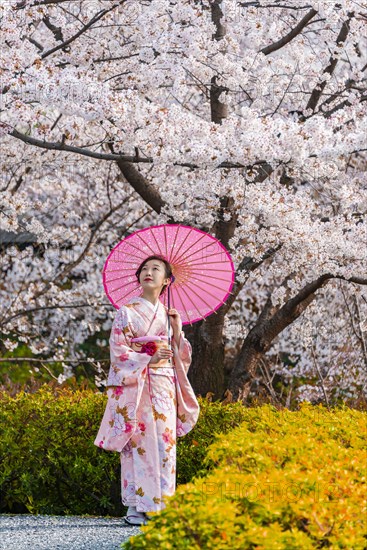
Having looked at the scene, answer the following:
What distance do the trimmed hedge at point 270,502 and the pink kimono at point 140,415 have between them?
3.78ft

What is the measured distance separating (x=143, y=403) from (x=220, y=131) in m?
2.02

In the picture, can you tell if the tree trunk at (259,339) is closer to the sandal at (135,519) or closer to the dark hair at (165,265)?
the dark hair at (165,265)

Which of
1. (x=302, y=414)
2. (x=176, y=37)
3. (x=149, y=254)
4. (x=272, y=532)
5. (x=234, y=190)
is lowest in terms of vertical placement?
(x=272, y=532)

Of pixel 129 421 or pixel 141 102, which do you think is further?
pixel 141 102

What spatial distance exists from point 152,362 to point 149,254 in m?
0.68

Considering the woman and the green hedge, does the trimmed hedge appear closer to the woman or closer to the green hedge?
the woman

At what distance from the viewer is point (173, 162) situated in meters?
5.86

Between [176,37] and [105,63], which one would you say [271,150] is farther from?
[105,63]

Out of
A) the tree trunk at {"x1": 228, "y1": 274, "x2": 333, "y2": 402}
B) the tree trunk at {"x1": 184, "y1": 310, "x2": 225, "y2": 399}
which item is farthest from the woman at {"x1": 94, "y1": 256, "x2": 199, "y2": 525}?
the tree trunk at {"x1": 228, "y1": 274, "x2": 333, "y2": 402}

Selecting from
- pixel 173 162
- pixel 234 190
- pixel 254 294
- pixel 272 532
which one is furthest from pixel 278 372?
pixel 272 532

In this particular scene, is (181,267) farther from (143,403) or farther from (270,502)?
(270,502)

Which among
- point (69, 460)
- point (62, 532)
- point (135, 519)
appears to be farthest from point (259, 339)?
point (62, 532)

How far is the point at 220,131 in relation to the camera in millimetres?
5988

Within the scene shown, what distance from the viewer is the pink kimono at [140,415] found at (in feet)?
16.3
